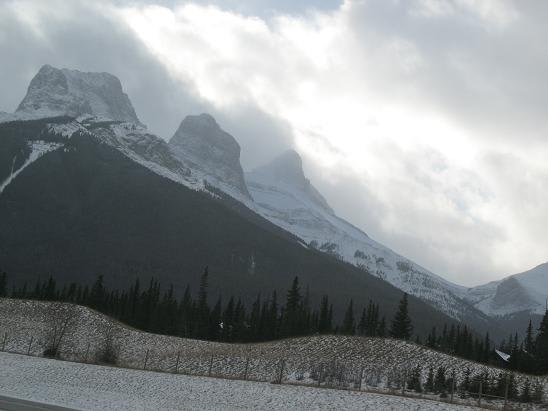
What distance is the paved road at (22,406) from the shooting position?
31.7 meters

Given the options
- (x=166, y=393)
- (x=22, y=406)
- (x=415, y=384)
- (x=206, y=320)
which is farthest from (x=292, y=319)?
(x=22, y=406)

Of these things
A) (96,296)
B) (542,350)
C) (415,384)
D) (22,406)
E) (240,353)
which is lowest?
(22,406)

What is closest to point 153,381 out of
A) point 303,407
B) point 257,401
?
point 257,401

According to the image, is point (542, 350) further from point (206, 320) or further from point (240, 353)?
point (206, 320)

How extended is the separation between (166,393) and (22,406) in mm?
13480

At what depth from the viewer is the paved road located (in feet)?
104

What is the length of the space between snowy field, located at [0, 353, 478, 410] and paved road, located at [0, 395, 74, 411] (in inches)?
62.3

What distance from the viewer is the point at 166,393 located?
44.9 m

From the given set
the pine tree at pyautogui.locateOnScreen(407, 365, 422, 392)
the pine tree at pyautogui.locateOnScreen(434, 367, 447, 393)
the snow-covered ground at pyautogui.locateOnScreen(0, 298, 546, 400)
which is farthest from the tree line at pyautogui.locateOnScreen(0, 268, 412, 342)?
the pine tree at pyautogui.locateOnScreen(434, 367, 447, 393)

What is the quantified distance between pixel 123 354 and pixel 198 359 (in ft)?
52.9

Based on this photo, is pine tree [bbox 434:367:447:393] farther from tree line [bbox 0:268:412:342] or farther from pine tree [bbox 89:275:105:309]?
pine tree [bbox 89:275:105:309]

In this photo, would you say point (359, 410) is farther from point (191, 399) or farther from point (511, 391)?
point (511, 391)

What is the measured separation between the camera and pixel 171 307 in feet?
477

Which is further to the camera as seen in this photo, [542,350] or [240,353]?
[542,350]
